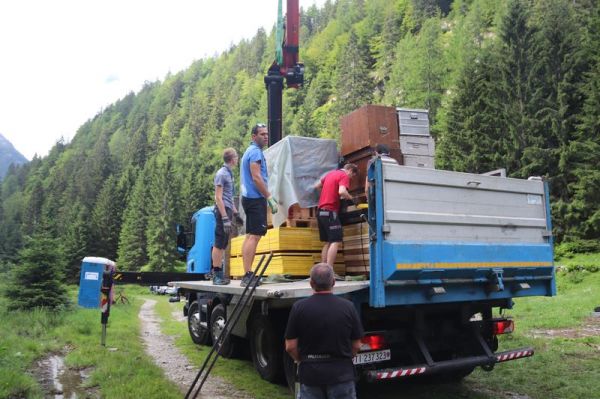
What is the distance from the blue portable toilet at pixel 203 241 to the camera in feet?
34.8

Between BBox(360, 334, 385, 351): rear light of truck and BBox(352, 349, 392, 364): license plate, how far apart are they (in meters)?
0.05

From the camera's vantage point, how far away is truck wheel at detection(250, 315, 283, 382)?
5895mm

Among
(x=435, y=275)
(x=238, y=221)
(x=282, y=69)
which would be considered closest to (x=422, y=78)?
(x=282, y=69)

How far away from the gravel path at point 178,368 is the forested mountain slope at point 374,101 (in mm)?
5149

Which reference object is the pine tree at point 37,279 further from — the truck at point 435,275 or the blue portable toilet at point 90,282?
the truck at point 435,275

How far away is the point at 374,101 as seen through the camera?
185ft

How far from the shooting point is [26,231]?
227 feet

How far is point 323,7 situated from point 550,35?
95995mm

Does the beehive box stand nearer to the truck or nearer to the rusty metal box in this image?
the truck

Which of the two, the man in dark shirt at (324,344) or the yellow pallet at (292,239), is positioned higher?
the yellow pallet at (292,239)

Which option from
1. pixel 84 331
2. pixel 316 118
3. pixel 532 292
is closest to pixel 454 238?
pixel 532 292

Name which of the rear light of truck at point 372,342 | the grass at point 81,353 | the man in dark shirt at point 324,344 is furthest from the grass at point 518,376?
the man in dark shirt at point 324,344

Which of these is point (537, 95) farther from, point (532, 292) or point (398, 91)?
point (532, 292)

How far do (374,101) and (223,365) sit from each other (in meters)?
51.6
